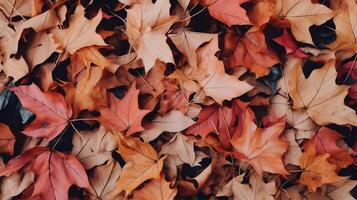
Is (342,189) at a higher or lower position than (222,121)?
lower

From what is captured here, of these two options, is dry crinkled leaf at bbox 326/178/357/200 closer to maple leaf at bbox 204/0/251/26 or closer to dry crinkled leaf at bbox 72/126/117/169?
maple leaf at bbox 204/0/251/26

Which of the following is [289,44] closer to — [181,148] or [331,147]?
[331,147]

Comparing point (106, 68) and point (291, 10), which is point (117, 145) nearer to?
point (106, 68)

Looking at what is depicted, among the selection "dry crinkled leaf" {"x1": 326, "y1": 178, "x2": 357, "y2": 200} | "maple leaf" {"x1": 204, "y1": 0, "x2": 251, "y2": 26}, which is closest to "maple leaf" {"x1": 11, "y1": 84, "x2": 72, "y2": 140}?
"maple leaf" {"x1": 204, "y1": 0, "x2": 251, "y2": 26}

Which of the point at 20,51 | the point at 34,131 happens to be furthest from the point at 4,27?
the point at 34,131

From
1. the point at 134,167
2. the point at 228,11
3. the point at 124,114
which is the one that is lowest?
the point at 134,167

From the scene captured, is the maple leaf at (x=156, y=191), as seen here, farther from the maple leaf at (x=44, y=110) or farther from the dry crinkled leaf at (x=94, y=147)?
the maple leaf at (x=44, y=110)

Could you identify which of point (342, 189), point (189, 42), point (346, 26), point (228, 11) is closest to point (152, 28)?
point (189, 42)
